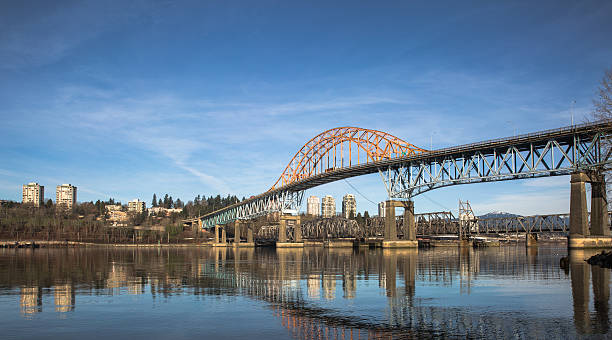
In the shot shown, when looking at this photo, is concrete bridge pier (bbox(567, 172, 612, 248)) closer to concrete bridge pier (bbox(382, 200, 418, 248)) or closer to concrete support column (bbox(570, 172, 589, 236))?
concrete support column (bbox(570, 172, 589, 236))

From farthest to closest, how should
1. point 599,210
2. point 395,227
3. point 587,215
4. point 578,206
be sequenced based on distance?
point 395,227 → point 599,210 → point 578,206 → point 587,215

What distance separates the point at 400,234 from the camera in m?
174

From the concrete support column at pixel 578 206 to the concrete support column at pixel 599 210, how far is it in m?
1.89

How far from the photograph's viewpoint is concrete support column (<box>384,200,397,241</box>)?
114188 mm

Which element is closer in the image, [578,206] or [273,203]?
[578,206]

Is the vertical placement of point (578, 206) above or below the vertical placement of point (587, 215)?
above

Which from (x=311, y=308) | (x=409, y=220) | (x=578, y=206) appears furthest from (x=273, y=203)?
(x=311, y=308)

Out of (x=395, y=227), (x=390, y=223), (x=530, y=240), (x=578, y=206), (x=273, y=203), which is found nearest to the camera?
(x=578, y=206)

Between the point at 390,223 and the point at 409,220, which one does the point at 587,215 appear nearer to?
the point at 390,223

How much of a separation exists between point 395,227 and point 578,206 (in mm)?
46848

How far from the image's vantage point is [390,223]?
115m

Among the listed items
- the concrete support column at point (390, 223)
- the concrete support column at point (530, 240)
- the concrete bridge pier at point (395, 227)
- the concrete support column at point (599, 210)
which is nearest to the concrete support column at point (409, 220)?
the concrete bridge pier at point (395, 227)

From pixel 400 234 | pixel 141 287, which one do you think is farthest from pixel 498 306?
pixel 400 234

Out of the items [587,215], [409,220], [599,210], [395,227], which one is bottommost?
[395,227]
